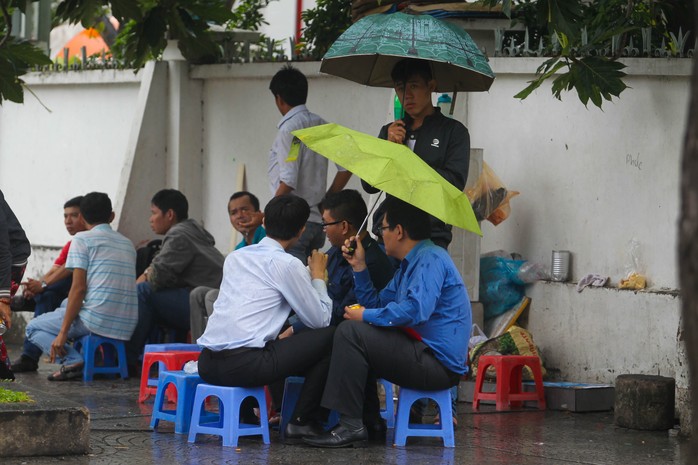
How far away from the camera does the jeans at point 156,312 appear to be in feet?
29.4

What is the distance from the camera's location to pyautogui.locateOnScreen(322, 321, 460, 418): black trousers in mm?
6086

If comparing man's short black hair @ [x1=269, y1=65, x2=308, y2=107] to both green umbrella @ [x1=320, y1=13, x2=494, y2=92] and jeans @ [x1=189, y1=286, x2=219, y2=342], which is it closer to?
green umbrella @ [x1=320, y1=13, x2=494, y2=92]

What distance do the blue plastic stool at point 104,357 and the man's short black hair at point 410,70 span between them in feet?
10.5

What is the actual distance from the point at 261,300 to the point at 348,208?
803 mm

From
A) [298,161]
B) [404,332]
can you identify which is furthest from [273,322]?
[298,161]

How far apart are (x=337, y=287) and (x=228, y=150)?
3.96m

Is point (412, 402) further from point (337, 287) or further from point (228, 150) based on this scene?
point (228, 150)

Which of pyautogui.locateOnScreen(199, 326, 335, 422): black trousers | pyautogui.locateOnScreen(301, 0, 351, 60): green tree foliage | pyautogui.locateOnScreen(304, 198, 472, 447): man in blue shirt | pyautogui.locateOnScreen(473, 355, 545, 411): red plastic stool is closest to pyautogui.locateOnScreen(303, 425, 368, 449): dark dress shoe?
pyautogui.locateOnScreen(304, 198, 472, 447): man in blue shirt

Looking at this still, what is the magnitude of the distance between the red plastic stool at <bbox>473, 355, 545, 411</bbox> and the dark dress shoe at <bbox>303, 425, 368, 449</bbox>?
1.60m

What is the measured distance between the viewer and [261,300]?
6.14 m

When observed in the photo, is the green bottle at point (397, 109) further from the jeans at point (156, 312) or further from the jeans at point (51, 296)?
the jeans at point (51, 296)

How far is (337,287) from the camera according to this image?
6797 millimetres

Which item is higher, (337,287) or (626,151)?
(626,151)

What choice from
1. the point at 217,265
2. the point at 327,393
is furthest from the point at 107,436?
the point at 217,265
